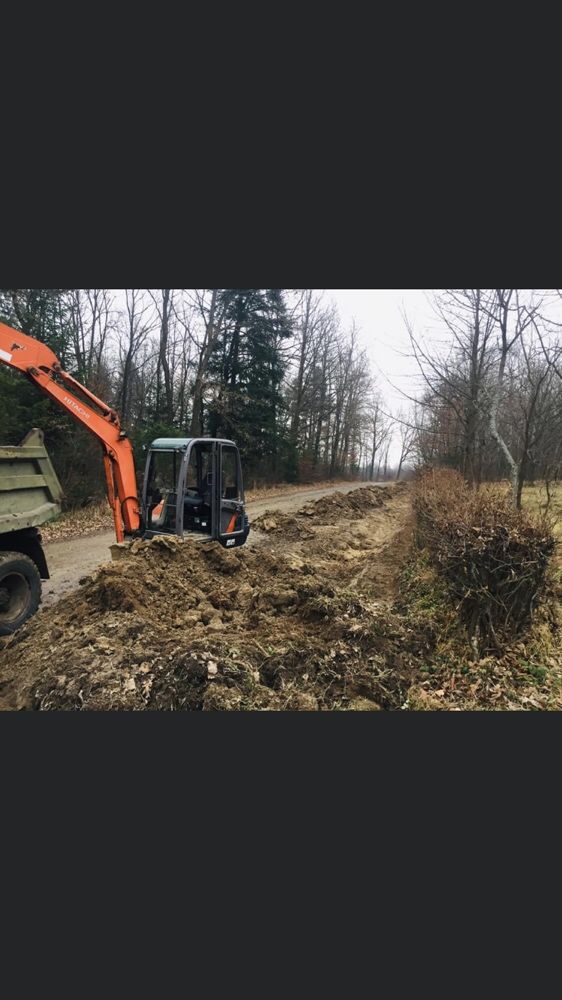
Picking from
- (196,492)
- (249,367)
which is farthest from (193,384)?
(196,492)

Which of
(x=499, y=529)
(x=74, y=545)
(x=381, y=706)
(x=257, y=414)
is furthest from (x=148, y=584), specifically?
(x=257, y=414)

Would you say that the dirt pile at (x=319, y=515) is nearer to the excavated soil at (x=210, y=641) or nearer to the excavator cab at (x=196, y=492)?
the excavator cab at (x=196, y=492)

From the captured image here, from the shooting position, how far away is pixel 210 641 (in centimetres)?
517

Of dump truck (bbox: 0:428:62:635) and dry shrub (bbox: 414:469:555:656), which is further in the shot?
dump truck (bbox: 0:428:62:635)

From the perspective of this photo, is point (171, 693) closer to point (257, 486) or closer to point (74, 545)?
point (74, 545)

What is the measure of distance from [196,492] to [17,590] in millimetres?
3466

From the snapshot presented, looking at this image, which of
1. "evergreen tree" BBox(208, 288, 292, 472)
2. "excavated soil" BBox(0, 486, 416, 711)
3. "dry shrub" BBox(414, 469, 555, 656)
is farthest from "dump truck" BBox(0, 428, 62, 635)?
"evergreen tree" BBox(208, 288, 292, 472)

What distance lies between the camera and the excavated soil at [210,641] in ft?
14.4

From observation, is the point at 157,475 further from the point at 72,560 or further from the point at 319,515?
the point at 319,515

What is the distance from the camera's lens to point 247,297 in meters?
24.8

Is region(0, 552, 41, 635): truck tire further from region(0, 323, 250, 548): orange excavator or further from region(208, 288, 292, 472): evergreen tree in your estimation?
region(208, 288, 292, 472): evergreen tree

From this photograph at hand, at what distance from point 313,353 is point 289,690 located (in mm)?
35420

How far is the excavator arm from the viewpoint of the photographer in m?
7.30

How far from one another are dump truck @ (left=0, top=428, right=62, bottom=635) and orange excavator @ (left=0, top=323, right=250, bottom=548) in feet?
3.94
